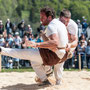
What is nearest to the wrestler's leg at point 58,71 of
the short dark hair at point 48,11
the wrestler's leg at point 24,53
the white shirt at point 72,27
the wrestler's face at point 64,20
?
the wrestler's leg at point 24,53

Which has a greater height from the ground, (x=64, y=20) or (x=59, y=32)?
(x=64, y=20)

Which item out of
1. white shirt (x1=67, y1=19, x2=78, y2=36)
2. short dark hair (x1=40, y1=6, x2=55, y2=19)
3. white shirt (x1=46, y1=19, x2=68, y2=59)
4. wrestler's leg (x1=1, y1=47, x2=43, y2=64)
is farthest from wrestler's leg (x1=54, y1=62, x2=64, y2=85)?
short dark hair (x1=40, y1=6, x2=55, y2=19)

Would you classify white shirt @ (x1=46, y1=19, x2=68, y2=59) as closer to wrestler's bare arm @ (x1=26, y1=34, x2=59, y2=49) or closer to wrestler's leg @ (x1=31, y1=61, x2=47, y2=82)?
wrestler's bare arm @ (x1=26, y1=34, x2=59, y2=49)

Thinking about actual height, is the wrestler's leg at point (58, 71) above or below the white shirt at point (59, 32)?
below

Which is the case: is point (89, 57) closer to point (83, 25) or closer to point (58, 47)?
point (83, 25)

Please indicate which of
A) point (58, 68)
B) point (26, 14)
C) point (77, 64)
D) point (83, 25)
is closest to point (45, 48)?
point (58, 68)

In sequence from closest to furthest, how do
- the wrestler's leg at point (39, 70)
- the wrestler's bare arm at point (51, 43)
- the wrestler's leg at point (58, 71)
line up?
the wrestler's bare arm at point (51, 43) < the wrestler's leg at point (39, 70) < the wrestler's leg at point (58, 71)

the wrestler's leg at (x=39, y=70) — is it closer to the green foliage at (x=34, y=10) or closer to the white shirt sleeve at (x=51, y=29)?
the white shirt sleeve at (x=51, y=29)

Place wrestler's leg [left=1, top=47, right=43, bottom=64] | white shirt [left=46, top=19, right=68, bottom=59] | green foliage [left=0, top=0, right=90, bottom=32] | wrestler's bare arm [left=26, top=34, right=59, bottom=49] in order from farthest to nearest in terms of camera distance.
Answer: green foliage [left=0, top=0, right=90, bottom=32], wrestler's leg [left=1, top=47, right=43, bottom=64], white shirt [left=46, top=19, right=68, bottom=59], wrestler's bare arm [left=26, top=34, right=59, bottom=49]

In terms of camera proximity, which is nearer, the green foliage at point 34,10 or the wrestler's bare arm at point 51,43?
the wrestler's bare arm at point 51,43

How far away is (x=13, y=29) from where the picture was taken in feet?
49.9

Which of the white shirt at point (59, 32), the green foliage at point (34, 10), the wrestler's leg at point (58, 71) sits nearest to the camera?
the white shirt at point (59, 32)

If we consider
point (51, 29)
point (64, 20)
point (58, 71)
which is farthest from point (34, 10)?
point (51, 29)

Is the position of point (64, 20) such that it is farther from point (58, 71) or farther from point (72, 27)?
Result: point (58, 71)
